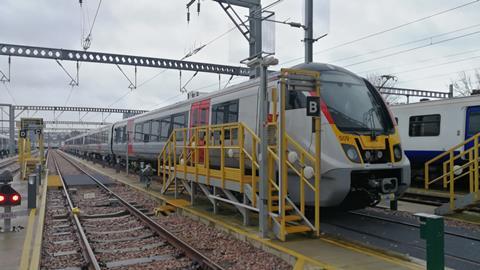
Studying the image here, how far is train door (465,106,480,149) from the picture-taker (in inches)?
513

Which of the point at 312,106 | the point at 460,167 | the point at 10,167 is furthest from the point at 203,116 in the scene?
the point at 10,167

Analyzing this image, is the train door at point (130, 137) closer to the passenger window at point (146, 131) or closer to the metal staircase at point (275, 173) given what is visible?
the passenger window at point (146, 131)

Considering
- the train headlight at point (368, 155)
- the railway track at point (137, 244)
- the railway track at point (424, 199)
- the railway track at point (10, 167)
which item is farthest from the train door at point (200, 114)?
the railway track at point (10, 167)

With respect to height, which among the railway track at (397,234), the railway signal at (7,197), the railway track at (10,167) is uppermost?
the railway signal at (7,197)

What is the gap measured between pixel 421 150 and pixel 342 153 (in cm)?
903

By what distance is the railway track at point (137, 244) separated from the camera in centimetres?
627

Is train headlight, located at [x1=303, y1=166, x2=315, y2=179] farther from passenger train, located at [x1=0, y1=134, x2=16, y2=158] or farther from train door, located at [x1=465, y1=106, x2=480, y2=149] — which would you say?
passenger train, located at [x1=0, y1=134, x2=16, y2=158]

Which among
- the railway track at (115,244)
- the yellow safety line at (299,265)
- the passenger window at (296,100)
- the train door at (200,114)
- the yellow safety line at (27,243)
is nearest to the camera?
the yellow safety line at (299,265)

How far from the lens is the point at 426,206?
1120cm

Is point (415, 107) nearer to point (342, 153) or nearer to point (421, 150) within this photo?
point (421, 150)

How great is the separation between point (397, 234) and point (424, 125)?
27.9ft

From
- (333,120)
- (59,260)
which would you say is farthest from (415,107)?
(59,260)

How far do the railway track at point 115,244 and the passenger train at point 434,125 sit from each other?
33.4ft

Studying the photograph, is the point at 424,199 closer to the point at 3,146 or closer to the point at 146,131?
the point at 146,131
